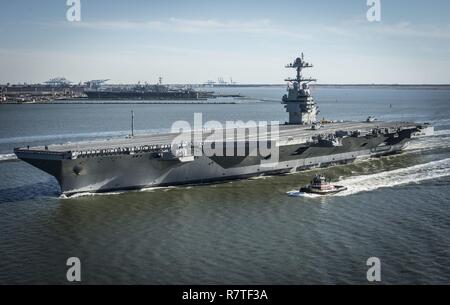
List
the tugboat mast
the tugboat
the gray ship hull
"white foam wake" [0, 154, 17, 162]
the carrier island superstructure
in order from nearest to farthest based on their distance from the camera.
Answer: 1. the gray ship hull
2. the carrier island superstructure
3. the tugboat
4. "white foam wake" [0, 154, 17, 162]
5. the tugboat mast

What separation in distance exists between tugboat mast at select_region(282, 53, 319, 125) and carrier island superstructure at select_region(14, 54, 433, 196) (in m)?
3.84

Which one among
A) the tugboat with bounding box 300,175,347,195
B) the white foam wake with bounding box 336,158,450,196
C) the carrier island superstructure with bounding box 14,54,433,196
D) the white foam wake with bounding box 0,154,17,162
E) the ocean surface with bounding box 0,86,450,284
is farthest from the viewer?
the white foam wake with bounding box 0,154,17,162

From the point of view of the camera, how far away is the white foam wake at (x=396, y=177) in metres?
26.8

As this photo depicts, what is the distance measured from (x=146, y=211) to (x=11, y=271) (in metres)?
7.29

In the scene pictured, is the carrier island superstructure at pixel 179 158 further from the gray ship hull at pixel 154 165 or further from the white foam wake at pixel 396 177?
the white foam wake at pixel 396 177

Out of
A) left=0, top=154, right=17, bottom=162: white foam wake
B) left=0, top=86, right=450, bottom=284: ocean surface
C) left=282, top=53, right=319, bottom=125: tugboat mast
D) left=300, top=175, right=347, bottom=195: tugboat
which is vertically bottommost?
left=0, top=86, right=450, bottom=284: ocean surface

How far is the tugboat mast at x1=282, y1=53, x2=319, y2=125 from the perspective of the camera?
39.3 metres

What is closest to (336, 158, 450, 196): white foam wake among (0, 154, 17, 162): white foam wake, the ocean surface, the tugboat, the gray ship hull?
the ocean surface

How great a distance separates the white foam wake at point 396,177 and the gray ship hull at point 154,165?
10.2 feet

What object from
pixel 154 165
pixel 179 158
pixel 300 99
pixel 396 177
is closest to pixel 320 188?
pixel 396 177

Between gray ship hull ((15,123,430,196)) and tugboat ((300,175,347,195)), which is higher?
gray ship hull ((15,123,430,196))

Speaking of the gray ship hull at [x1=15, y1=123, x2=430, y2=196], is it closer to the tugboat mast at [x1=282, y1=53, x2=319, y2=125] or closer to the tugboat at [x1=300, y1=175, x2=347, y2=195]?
the tugboat at [x1=300, y1=175, x2=347, y2=195]

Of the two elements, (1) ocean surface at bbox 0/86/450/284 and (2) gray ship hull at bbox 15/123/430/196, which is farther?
(2) gray ship hull at bbox 15/123/430/196
